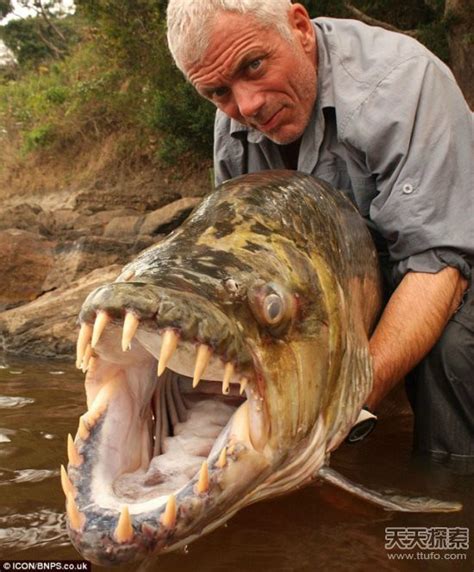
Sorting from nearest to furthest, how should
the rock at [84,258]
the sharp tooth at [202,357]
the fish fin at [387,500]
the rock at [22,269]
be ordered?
the sharp tooth at [202,357], the fish fin at [387,500], the rock at [84,258], the rock at [22,269]

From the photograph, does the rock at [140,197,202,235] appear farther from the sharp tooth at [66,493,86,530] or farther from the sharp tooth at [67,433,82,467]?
the sharp tooth at [66,493,86,530]

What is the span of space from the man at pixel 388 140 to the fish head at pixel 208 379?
0.45m

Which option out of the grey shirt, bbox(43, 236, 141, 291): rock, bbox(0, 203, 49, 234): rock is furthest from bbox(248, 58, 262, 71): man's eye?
bbox(0, 203, 49, 234): rock

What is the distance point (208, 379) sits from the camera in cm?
199

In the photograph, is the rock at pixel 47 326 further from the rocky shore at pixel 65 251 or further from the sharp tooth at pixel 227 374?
the sharp tooth at pixel 227 374

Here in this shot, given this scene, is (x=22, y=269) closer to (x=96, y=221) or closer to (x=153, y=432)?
(x=96, y=221)

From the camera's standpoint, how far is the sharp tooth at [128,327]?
5.37 feet

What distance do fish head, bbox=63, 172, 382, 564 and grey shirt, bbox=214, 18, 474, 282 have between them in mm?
501

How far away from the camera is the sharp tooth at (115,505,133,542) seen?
1.59 metres

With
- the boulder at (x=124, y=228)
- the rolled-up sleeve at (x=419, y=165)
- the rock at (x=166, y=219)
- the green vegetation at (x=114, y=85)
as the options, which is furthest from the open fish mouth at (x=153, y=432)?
the green vegetation at (x=114, y=85)

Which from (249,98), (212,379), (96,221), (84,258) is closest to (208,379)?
(212,379)

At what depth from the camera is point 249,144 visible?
363cm

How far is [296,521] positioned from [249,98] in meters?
1.68

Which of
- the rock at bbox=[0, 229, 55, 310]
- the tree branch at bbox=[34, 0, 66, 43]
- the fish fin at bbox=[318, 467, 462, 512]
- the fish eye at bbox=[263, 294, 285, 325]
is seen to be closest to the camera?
the fish eye at bbox=[263, 294, 285, 325]
